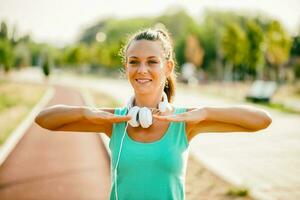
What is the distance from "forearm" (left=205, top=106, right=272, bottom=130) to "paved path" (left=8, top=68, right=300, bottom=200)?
154 inches

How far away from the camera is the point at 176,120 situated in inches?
86.9

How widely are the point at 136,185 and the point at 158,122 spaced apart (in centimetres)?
39

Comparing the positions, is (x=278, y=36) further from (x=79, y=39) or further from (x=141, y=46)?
(x=79, y=39)

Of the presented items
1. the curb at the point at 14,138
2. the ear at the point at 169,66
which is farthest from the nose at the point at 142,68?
the curb at the point at 14,138

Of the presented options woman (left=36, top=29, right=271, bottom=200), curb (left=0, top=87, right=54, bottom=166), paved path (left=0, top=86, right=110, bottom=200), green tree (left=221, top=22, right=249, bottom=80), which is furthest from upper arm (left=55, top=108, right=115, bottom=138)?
green tree (left=221, top=22, right=249, bottom=80)

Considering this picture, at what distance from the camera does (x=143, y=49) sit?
91.0 inches

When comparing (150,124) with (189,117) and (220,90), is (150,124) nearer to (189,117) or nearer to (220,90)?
(189,117)

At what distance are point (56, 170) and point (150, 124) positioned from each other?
6123 mm

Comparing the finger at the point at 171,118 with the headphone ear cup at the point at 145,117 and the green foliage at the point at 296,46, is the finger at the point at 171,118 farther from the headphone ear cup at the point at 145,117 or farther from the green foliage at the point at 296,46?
the green foliage at the point at 296,46

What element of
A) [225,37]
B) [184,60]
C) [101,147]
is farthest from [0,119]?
[184,60]

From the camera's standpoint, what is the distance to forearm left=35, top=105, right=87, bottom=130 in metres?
2.45

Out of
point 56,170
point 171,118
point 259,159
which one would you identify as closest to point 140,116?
point 171,118

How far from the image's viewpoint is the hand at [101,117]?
2251mm

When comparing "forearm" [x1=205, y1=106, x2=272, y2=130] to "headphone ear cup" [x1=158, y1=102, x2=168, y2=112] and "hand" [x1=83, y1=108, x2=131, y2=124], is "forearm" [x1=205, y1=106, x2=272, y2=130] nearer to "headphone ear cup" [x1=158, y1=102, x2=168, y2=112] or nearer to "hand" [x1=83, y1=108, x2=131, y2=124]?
"headphone ear cup" [x1=158, y1=102, x2=168, y2=112]
